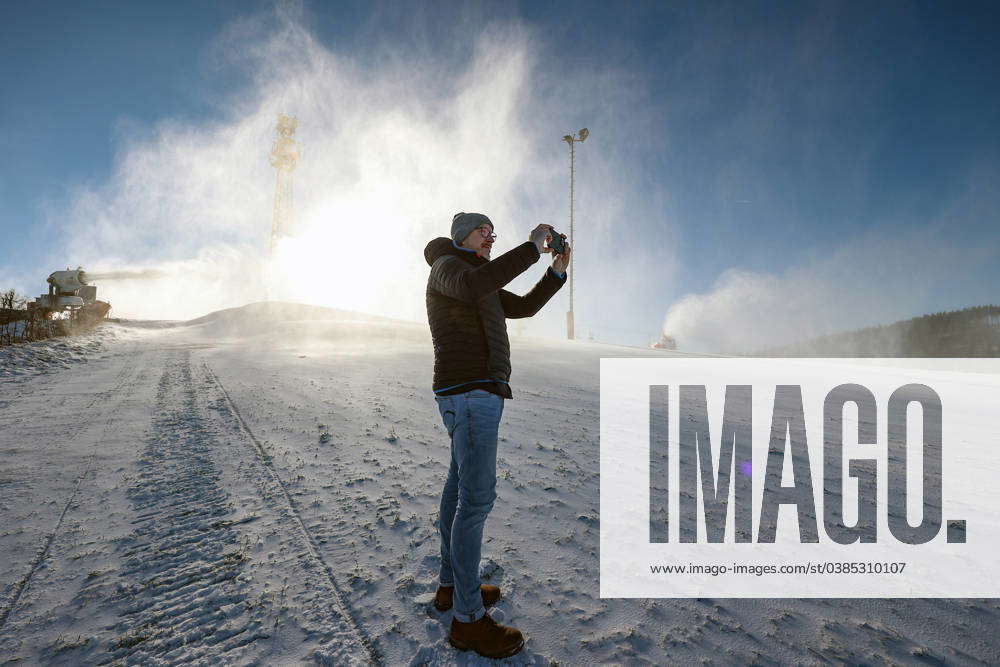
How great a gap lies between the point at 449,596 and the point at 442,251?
1956 mm

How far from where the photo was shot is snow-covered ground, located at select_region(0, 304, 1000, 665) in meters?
2.16

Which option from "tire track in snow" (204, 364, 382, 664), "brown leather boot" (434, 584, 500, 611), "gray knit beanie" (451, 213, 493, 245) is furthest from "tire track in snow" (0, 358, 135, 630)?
"gray knit beanie" (451, 213, 493, 245)

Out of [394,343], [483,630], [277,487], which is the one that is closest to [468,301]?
[483,630]

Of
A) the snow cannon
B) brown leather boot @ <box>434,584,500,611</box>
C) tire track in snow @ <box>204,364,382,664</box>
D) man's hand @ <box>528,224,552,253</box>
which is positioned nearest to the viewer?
tire track in snow @ <box>204,364,382,664</box>

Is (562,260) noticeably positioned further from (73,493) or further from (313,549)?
(73,493)

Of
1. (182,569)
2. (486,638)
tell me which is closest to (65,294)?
(182,569)

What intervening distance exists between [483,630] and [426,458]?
2749 millimetres

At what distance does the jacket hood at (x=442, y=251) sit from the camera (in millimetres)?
2299

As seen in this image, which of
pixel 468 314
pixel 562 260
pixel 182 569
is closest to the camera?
pixel 468 314

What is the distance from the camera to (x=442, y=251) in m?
2.30

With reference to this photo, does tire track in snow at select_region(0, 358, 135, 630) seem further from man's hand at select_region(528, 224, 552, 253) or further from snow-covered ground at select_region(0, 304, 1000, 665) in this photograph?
man's hand at select_region(528, 224, 552, 253)

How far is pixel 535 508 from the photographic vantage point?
144 inches

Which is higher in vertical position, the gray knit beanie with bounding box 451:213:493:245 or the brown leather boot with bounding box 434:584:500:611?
the gray knit beanie with bounding box 451:213:493:245

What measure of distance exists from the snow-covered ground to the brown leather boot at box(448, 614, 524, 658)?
3.0 inches
